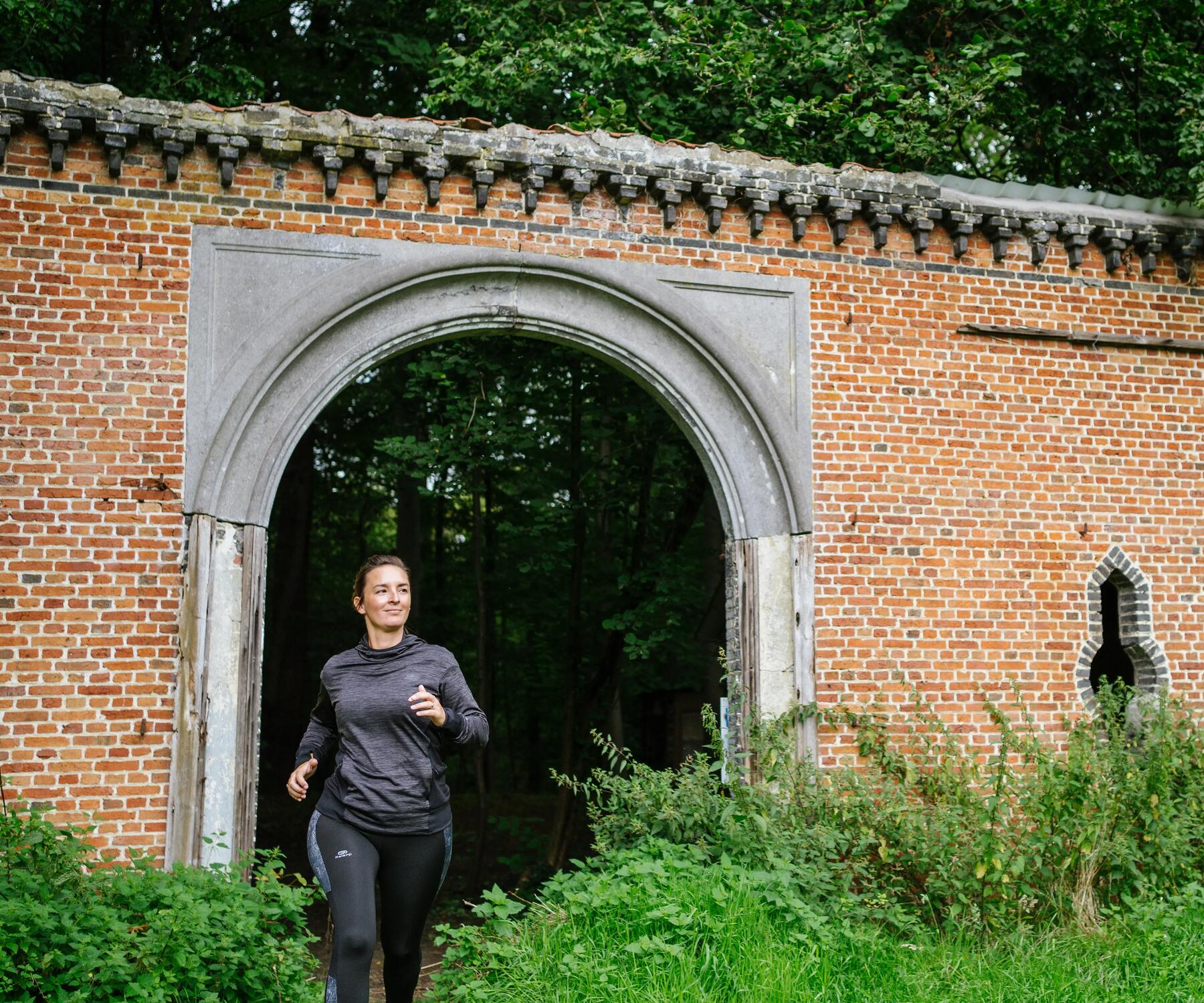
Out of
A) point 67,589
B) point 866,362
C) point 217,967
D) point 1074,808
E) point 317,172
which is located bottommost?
point 217,967

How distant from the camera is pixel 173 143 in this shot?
7.32m

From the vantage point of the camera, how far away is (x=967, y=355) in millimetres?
8734

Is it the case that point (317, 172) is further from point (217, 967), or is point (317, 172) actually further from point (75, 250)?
point (217, 967)

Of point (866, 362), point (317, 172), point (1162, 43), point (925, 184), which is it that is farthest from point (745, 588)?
point (1162, 43)

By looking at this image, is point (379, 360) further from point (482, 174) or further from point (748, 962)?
point (748, 962)

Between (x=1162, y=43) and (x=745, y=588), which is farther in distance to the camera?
(x=1162, y=43)

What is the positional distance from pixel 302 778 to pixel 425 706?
2.22 feet

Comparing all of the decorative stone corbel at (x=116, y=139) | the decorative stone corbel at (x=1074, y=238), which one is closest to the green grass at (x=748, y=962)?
the decorative stone corbel at (x=1074, y=238)

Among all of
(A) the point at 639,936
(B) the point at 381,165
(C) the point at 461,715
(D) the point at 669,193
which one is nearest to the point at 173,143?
(B) the point at 381,165

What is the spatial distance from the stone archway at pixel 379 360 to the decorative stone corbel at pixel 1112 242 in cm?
255

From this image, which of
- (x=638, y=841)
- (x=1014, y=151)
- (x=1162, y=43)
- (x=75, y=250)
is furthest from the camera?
(x=1014, y=151)

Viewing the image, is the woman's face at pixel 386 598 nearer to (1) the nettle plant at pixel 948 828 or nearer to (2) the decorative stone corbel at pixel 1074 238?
(1) the nettle plant at pixel 948 828

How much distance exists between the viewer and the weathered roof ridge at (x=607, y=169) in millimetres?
7234

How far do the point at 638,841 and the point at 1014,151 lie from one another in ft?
33.3
